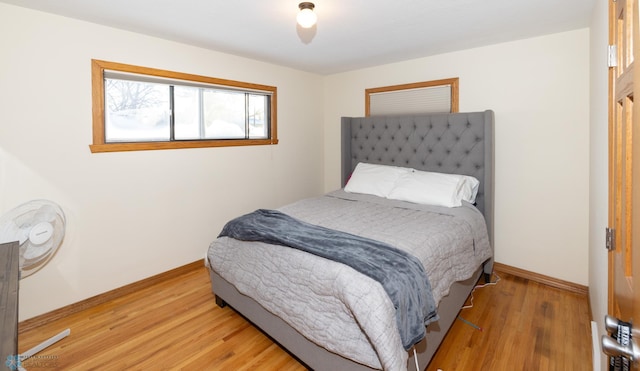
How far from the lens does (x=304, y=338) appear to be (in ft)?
5.83

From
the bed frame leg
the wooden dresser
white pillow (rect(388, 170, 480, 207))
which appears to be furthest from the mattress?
the wooden dresser

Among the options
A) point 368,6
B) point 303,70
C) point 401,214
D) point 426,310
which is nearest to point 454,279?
point 426,310

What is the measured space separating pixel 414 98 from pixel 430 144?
576mm

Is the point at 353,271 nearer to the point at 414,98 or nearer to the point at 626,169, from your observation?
the point at 626,169

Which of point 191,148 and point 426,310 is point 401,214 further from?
point 191,148

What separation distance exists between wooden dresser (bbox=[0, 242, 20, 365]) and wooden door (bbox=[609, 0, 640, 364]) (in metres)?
1.46

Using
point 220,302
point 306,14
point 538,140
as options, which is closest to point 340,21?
point 306,14

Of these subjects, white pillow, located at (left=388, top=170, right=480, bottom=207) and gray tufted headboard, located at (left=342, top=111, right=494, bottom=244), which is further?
gray tufted headboard, located at (left=342, top=111, right=494, bottom=244)

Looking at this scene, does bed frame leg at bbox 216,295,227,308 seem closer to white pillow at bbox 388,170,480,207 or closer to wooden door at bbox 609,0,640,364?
white pillow at bbox 388,170,480,207

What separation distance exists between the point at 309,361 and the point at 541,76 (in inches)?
114

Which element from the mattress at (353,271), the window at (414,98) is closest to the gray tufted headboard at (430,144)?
the window at (414,98)

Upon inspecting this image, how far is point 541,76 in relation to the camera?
2.75 m

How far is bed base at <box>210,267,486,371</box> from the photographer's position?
1658 millimetres

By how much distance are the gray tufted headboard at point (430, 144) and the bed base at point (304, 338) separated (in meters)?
1.09
